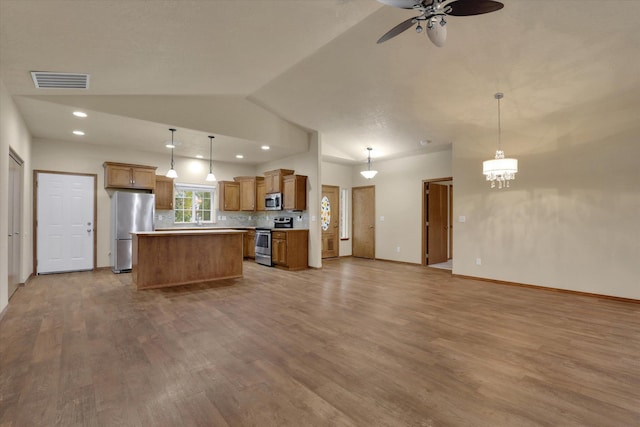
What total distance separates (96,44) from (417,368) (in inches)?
166

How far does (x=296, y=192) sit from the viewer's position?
7.03 metres

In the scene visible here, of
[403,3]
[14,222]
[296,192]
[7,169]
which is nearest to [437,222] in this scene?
[296,192]

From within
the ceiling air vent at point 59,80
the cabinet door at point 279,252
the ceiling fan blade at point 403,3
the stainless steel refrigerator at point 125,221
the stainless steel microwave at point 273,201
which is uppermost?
the ceiling air vent at point 59,80

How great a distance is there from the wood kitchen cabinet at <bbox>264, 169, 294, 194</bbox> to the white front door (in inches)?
150

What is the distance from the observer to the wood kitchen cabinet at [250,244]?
823 centimetres

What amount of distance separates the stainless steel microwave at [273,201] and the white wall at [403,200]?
9.14ft

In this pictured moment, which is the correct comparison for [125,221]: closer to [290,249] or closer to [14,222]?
[14,222]

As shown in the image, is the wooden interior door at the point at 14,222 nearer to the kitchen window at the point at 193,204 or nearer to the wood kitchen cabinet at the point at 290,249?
the kitchen window at the point at 193,204

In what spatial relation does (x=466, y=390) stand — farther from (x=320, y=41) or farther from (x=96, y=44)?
(x=96, y=44)

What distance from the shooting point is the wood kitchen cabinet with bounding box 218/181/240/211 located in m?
8.38

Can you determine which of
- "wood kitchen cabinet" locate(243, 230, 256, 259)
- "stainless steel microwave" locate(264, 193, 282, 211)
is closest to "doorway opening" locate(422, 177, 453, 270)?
"stainless steel microwave" locate(264, 193, 282, 211)

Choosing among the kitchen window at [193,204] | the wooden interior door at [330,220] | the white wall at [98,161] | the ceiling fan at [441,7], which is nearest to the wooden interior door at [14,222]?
the white wall at [98,161]

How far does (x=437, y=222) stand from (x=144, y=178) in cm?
713

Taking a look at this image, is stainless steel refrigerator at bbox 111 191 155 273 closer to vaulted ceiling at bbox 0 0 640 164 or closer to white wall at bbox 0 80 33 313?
vaulted ceiling at bbox 0 0 640 164
